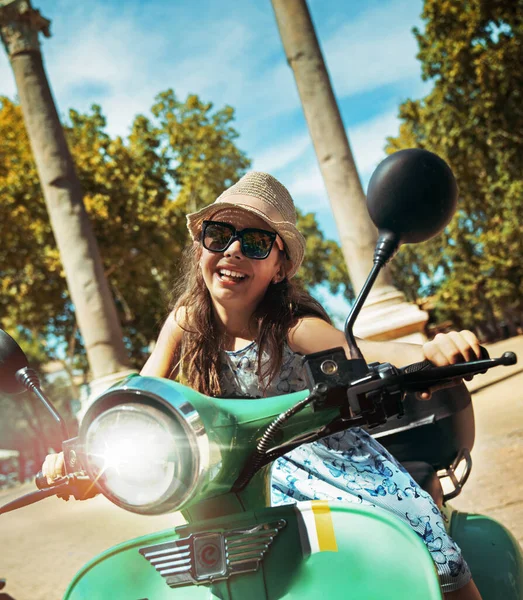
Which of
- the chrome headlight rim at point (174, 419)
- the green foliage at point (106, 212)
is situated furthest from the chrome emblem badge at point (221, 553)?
the green foliage at point (106, 212)

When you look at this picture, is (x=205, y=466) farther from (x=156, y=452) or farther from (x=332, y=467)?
(x=332, y=467)

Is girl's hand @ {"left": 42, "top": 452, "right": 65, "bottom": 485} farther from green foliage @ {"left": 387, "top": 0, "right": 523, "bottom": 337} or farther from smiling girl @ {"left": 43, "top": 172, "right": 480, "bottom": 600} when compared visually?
green foliage @ {"left": 387, "top": 0, "right": 523, "bottom": 337}

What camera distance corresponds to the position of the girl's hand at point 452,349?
1.21 m

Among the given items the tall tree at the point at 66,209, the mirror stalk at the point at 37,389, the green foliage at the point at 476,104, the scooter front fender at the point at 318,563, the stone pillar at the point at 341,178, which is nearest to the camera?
the scooter front fender at the point at 318,563

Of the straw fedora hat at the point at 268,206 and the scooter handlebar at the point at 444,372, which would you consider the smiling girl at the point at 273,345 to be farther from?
the scooter handlebar at the point at 444,372

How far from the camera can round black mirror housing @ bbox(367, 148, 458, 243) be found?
3.93 feet

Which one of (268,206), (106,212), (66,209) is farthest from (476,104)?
(268,206)

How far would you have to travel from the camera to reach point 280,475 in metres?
1.69

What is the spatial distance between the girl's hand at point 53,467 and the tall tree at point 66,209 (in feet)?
25.7

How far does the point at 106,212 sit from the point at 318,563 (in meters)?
17.0

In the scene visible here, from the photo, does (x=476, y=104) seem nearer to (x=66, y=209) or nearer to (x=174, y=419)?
(x=66, y=209)

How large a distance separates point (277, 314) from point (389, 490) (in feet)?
1.77

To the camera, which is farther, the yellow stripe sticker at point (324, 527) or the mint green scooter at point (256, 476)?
the yellow stripe sticker at point (324, 527)

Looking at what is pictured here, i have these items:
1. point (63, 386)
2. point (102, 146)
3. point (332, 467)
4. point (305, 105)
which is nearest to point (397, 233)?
point (332, 467)
